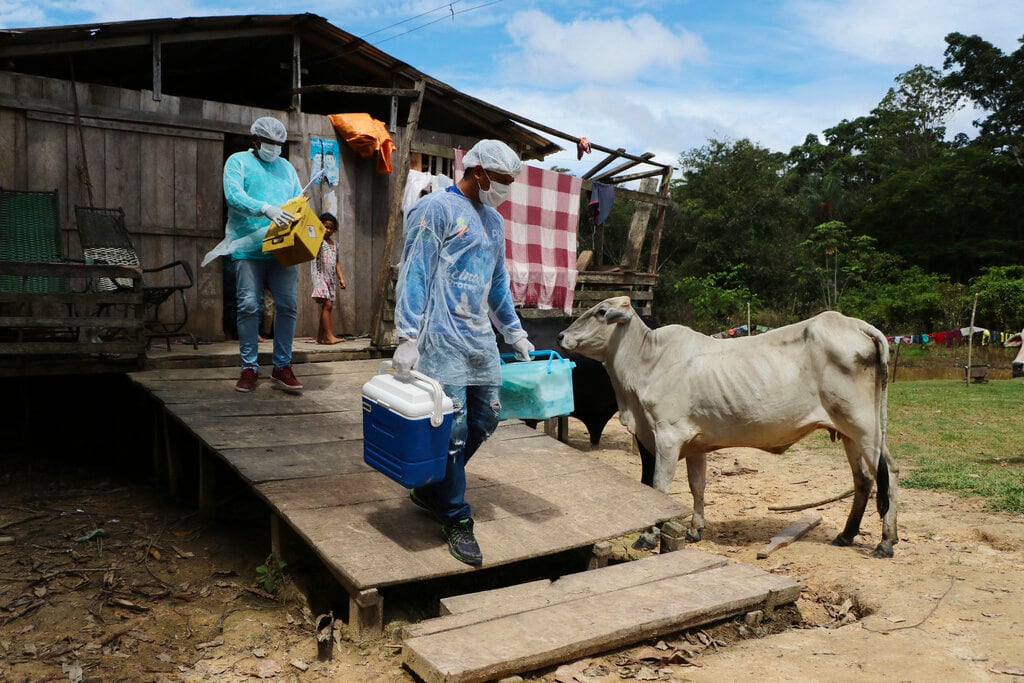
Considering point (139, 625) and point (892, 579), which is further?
point (892, 579)

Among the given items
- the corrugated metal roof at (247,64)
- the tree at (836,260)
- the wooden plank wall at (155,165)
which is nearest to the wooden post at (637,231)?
the corrugated metal roof at (247,64)

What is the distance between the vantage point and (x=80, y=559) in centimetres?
477

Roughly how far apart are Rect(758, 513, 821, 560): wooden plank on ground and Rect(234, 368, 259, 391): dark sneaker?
3697 mm

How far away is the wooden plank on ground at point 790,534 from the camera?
5340 millimetres

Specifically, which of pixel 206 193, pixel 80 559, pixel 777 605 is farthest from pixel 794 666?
pixel 206 193

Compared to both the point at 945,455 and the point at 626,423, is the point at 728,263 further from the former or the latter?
the point at 626,423

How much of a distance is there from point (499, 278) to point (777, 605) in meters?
2.14

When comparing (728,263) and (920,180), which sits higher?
(920,180)

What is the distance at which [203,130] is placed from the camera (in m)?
7.98

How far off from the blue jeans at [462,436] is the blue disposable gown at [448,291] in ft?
0.31

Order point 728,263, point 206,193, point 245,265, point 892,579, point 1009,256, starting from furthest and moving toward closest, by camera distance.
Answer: point 728,263 → point 1009,256 → point 206,193 → point 245,265 → point 892,579

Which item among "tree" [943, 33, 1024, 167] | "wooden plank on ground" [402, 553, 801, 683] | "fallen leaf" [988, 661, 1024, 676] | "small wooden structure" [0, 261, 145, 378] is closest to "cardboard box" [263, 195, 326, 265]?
"small wooden structure" [0, 261, 145, 378]

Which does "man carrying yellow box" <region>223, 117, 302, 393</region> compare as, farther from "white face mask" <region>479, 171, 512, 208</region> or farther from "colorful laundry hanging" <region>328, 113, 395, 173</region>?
"colorful laundry hanging" <region>328, 113, 395, 173</region>

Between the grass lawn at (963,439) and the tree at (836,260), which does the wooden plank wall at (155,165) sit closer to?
the grass lawn at (963,439)
